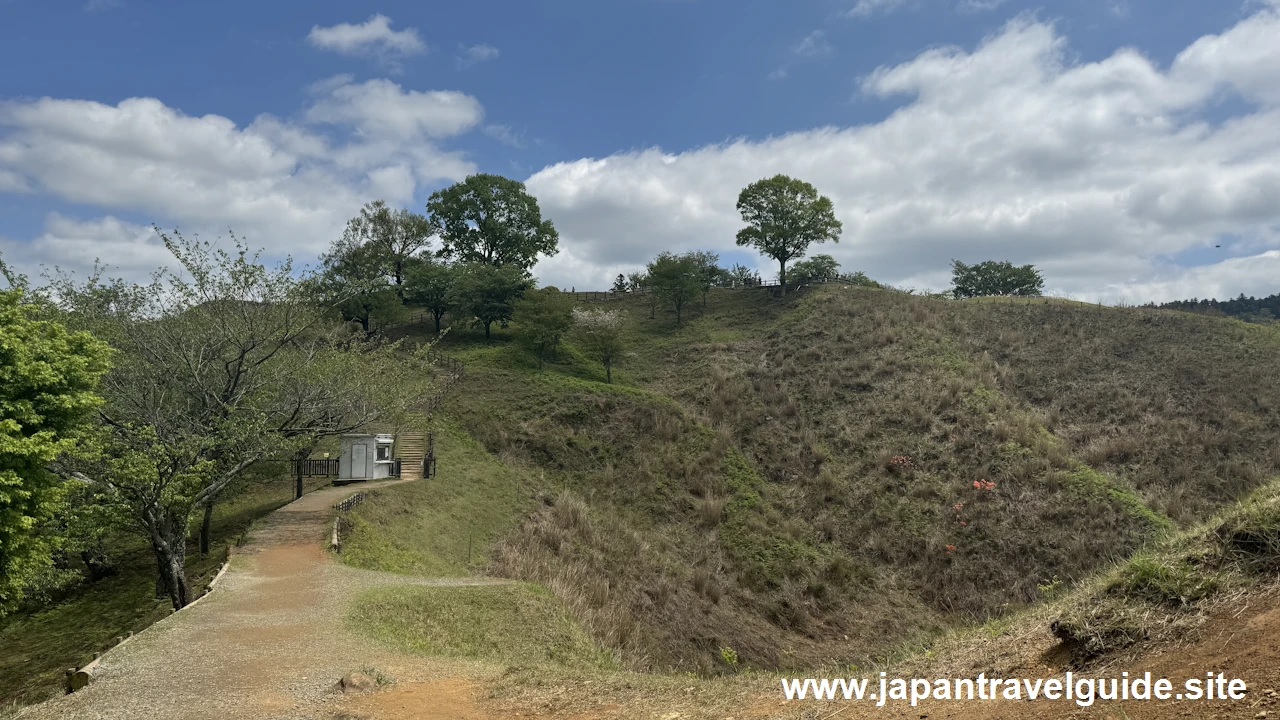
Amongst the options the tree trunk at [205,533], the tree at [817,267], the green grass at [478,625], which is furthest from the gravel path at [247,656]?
the tree at [817,267]

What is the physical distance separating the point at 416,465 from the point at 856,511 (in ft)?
72.6

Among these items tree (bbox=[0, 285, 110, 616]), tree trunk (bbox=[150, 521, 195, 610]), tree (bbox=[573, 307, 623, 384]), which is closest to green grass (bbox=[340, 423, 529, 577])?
tree trunk (bbox=[150, 521, 195, 610])

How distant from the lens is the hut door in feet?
91.8

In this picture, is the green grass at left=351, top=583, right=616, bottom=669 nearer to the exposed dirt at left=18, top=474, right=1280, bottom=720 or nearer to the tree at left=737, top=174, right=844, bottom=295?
the exposed dirt at left=18, top=474, right=1280, bottom=720

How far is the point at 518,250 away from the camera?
2393 inches

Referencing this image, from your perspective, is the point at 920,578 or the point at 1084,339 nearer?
the point at 920,578

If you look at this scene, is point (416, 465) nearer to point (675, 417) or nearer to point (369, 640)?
point (675, 417)

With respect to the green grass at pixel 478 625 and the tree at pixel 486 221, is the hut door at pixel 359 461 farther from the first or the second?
the tree at pixel 486 221

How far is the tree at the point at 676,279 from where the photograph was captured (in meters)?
54.0

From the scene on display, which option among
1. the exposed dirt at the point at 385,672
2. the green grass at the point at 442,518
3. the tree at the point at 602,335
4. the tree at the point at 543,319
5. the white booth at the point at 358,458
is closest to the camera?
the exposed dirt at the point at 385,672

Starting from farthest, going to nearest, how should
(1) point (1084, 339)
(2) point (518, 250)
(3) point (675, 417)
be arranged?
(2) point (518, 250)
(1) point (1084, 339)
(3) point (675, 417)

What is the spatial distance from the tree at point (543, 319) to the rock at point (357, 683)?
35.2 m

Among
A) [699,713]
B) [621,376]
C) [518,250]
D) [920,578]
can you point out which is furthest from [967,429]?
[518,250]

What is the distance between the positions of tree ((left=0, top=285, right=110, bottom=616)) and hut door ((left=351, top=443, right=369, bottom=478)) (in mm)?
14257
